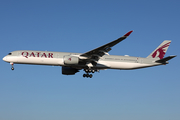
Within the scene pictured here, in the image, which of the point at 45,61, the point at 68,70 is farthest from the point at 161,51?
the point at 45,61

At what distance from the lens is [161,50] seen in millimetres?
47031

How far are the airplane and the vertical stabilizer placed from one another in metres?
1.10

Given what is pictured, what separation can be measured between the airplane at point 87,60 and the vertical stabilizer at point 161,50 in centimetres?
110

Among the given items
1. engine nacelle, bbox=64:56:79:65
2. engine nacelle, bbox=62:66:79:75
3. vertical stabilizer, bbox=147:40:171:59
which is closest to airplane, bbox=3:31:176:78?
engine nacelle, bbox=64:56:79:65

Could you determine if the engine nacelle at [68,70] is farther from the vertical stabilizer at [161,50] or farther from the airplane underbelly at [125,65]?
the vertical stabilizer at [161,50]

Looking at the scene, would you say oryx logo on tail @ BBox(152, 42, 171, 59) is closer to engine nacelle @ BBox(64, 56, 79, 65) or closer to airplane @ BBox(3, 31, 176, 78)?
airplane @ BBox(3, 31, 176, 78)

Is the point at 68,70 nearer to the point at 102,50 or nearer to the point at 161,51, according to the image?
the point at 102,50

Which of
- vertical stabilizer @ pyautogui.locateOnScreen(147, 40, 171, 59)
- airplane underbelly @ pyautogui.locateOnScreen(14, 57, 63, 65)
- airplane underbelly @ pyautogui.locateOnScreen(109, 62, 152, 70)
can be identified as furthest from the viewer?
vertical stabilizer @ pyautogui.locateOnScreen(147, 40, 171, 59)

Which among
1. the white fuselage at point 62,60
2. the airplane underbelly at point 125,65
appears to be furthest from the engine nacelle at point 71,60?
the airplane underbelly at point 125,65

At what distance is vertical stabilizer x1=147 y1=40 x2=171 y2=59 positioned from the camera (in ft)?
152

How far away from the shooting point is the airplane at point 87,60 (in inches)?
1590

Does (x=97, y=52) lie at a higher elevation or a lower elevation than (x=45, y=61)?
higher

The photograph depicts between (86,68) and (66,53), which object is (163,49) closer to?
(86,68)

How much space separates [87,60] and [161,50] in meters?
14.1
